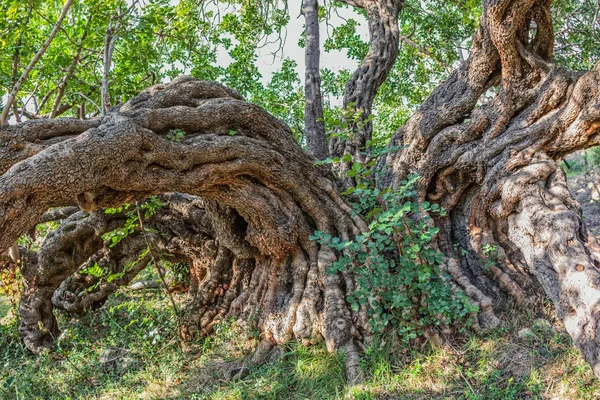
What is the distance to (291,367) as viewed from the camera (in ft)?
12.6

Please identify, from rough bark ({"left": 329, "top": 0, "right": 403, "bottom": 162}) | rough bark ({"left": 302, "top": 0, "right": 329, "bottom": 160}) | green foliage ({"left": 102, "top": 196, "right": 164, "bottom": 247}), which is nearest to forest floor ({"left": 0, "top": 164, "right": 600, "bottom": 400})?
green foliage ({"left": 102, "top": 196, "right": 164, "bottom": 247})

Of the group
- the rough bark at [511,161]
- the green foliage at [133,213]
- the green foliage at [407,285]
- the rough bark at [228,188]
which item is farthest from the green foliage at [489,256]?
the green foliage at [133,213]

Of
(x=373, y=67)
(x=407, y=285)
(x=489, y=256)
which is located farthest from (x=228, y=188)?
(x=373, y=67)

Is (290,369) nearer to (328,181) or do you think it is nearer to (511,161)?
(328,181)

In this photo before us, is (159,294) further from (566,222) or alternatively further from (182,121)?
(566,222)

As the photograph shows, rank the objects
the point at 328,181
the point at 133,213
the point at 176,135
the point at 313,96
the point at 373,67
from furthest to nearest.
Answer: the point at 373,67
the point at 313,96
the point at 133,213
the point at 328,181
the point at 176,135

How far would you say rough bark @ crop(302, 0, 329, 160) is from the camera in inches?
216

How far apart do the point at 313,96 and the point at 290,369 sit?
128 inches

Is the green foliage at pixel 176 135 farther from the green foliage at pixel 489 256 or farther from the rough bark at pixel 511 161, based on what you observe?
the green foliage at pixel 489 256

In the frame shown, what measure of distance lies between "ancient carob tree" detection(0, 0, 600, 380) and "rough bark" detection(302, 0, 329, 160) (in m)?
0.86

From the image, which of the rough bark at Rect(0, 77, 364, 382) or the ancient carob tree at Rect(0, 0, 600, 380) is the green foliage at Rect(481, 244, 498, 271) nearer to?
the ancient carob tree at Rect(0, 0, 600, 380)

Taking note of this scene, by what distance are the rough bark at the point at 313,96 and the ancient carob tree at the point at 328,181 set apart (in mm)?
865

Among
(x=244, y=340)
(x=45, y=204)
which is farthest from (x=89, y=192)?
(x=244, y=340)

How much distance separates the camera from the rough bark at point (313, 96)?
548 centimetres
